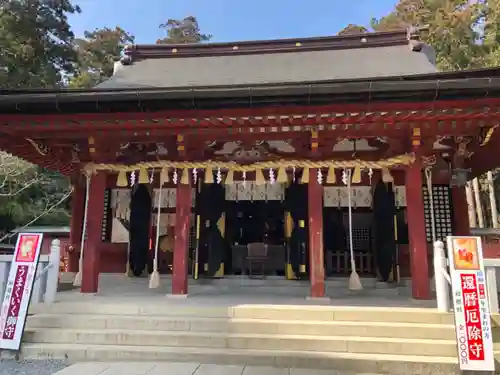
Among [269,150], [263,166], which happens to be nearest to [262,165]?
[263,166]

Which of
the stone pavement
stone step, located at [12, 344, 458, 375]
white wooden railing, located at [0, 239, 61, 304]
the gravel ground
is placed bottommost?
the gravel ground

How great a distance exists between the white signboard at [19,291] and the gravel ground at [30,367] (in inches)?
8.2

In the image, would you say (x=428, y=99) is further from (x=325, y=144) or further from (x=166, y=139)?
(x=166, y=139)

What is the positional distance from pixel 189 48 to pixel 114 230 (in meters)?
5.54

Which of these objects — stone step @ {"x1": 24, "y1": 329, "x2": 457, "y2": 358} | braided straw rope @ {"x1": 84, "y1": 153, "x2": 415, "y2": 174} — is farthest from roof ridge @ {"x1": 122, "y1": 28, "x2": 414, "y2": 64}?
stone step @ {"x1": 24, "y1": 329, "x2": 457, "y2": 358}

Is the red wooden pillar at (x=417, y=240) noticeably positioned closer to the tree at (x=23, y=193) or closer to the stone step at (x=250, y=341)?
the stone step at (x=250, y=341)

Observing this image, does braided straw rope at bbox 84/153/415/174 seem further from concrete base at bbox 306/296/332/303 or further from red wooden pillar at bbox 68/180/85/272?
red wooden pillar at bbox 68/180/85/272

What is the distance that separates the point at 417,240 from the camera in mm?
5875

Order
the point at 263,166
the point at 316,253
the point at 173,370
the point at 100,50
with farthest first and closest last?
the point at 100,50 < the point at 263,166 < the point at 316,253 < the point at 173,370

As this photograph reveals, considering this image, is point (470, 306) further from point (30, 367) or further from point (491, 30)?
point (491, 30)

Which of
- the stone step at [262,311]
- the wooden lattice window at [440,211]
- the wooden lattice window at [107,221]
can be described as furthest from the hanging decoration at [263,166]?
the wooden lattice window at [107,221]

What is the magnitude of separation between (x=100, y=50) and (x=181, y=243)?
31544 mm

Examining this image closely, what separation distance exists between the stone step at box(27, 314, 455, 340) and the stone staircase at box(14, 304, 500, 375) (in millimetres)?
12

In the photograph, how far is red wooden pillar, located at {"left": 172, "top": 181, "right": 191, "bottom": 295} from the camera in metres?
6.26
